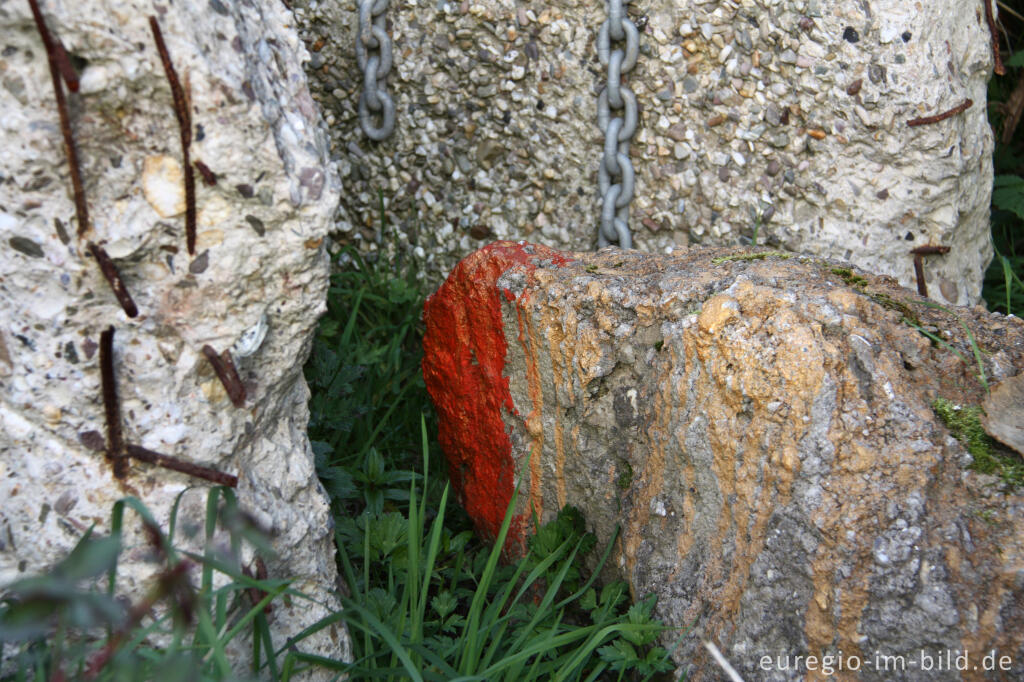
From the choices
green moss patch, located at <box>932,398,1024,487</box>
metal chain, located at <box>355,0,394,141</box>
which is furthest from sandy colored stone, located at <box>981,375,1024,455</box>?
metal chain, located at <box>355,0,394,141</box>

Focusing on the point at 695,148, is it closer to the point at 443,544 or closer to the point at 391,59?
the point at 391,59

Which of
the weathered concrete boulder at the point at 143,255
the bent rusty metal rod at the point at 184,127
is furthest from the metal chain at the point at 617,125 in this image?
the bent rusty metal rod at the point at 184,127

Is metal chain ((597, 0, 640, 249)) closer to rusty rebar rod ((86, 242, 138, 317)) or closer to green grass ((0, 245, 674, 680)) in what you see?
green grass ((0, 245, 674, 680))

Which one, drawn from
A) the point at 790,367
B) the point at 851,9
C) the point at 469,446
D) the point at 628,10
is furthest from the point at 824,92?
the point at 469,446

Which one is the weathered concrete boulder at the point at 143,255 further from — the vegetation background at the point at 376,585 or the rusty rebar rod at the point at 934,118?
the rusty rebar rod at the point at 934,118

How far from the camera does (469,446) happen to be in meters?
2.34

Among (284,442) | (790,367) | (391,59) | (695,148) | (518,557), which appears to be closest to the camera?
(790,367)

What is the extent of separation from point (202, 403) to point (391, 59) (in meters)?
1.67

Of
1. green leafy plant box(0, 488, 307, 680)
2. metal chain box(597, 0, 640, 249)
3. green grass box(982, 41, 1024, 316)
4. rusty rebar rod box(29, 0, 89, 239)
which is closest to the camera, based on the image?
green leafy plant box(0, 488, 307, 680)

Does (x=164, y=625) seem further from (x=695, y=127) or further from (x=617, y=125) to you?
(x=695, y=127)

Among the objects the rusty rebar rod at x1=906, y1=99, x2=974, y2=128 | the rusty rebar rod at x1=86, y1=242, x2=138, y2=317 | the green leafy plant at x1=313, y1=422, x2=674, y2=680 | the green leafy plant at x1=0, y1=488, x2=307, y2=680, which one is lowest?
the green leafy plant at x1=313, y1=422, x2=674, y2=680

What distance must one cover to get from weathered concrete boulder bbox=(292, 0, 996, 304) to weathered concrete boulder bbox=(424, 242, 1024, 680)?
662 millimetres

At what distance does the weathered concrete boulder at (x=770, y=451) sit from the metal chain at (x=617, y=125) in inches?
25.3

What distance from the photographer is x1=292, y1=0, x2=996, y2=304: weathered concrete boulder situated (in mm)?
2562
